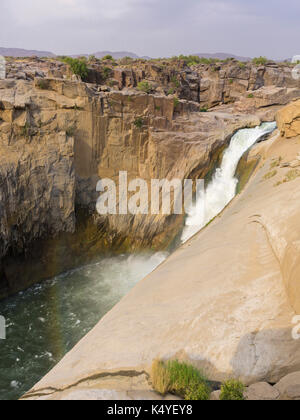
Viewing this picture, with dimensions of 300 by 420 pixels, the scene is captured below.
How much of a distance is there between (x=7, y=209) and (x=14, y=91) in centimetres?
547

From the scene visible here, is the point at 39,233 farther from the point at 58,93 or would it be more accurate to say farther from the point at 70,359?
the point at 70,359

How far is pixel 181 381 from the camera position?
163 inches

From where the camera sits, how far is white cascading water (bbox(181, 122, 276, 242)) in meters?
17.4

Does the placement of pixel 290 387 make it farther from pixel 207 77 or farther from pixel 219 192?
pixel 207 77

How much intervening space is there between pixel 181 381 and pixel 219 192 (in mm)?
14670

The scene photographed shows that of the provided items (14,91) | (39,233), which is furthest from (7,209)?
(14,91)

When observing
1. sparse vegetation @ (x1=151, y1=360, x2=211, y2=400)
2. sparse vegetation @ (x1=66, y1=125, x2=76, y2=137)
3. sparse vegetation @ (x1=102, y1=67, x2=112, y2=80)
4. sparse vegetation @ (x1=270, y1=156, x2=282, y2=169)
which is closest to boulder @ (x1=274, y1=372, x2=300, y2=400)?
sparse vegetation @ (x1=151, y1=360, x2=211, y2=400)

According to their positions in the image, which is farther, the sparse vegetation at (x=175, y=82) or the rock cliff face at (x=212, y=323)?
the sparse vegetation at (x=175, y=82)

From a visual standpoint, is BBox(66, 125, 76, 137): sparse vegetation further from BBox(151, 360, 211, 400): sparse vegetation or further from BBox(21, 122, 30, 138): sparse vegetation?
→ BBox(151, 360, 211, 400): sparse vegetation

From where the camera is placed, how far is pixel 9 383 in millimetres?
9688

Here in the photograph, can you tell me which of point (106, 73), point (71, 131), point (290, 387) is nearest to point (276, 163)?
point (71, 131)

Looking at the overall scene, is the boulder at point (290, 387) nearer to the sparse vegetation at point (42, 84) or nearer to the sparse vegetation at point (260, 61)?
the sparse vegetation at point (42, 84)

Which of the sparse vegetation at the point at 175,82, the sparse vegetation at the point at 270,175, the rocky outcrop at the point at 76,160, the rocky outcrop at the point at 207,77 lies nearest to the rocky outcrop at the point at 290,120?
the rocky outcrop at the point at 76,160

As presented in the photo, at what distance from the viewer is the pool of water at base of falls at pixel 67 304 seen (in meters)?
10.5
